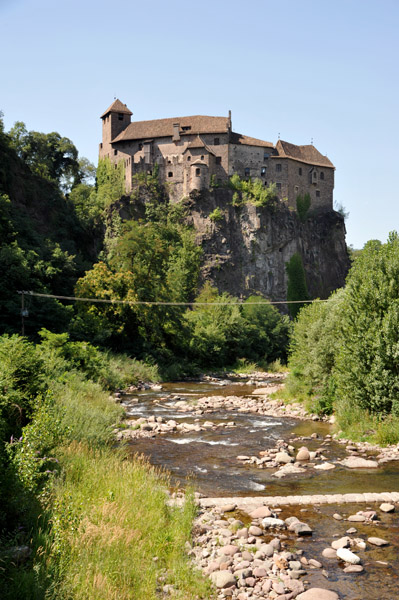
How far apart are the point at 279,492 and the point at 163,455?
13.7 feet

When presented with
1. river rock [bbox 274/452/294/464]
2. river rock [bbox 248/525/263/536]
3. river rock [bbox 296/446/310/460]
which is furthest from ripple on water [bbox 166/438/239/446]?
A: river rock [bbox 248/525/263/536]

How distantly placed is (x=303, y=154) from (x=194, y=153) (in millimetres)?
19559

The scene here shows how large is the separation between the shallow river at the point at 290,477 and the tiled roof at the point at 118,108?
58.6 meters

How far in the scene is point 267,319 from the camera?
50531mm

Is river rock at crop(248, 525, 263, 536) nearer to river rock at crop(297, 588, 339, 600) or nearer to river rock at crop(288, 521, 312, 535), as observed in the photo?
river rock at crop(288, 521, 312, 535)

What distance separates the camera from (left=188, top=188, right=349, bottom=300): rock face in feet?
208

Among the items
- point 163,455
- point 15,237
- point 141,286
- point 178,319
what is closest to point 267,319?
point 178,319

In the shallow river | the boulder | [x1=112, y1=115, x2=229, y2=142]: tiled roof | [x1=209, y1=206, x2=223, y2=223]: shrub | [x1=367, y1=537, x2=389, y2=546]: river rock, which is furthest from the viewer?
[x1=112, y1=115, x2=229, y2=142]: tiled roof

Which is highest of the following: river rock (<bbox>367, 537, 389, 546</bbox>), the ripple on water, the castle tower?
the castle tower

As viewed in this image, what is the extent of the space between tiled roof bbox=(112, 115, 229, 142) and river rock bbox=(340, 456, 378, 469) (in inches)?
2367

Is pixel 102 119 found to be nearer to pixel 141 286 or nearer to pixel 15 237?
pixel 15 237

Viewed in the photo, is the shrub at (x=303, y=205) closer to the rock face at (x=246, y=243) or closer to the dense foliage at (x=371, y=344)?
the rock face at (x=246, y=243)

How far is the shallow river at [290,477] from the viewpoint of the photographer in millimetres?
7297

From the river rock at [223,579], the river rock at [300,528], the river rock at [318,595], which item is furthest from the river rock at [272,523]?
the river rock at [318,595]
